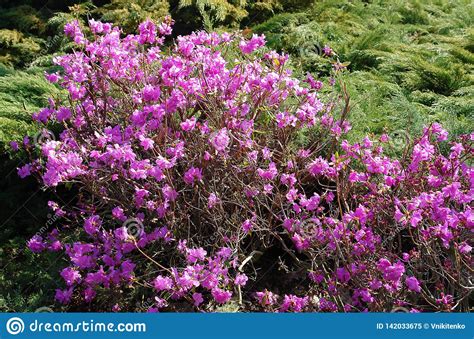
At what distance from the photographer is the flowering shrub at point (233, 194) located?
2.80m

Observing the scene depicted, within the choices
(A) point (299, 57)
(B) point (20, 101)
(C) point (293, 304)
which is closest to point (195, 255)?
(C) point (293, 304)

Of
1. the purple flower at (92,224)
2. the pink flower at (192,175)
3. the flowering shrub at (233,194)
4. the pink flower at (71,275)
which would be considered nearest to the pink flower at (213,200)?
the flowering shrub at (233,194)

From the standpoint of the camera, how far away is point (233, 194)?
3.22m

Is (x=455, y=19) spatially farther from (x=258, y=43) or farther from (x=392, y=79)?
(x=258, y=43)

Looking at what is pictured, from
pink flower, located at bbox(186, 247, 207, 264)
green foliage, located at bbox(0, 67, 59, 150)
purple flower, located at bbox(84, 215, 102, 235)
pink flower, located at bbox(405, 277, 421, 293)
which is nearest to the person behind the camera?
pink flower, located at bbox(405, 277, 421, 293)

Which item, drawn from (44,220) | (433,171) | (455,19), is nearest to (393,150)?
(433,171)

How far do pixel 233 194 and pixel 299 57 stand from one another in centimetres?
238

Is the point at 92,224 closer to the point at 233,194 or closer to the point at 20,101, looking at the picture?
the point at 233,194

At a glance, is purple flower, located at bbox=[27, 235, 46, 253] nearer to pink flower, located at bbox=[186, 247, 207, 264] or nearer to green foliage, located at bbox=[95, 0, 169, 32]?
pink flower, located at bbox=[186, 247, 207, 264]

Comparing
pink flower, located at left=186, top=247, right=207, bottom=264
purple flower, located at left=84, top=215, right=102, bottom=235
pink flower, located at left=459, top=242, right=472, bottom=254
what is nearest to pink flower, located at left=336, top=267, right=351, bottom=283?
pink flower, located at left=459, top=242, right=472, bottom=254

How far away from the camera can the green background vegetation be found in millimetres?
3891

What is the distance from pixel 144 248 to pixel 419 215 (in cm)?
148

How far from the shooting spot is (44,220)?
160 inches

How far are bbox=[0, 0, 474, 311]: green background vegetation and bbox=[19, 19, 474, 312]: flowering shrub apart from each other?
386 millimetres
